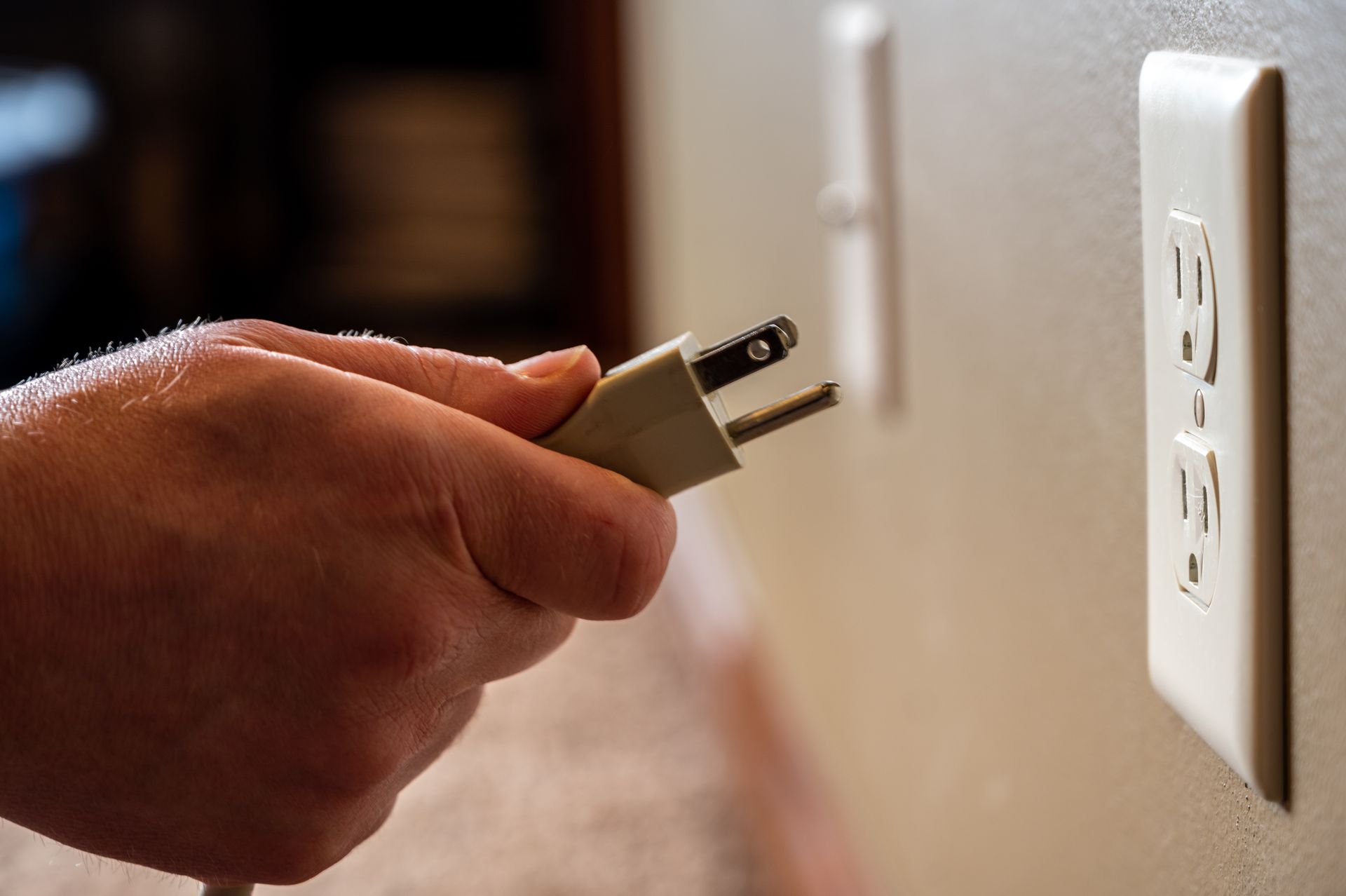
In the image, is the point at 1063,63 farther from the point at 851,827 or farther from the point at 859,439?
the point at 851,827

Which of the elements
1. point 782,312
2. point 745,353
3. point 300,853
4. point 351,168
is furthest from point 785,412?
point 351,168

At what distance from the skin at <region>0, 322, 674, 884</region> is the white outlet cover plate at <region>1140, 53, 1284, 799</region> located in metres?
0.11

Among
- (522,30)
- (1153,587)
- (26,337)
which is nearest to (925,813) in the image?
(1153,587)

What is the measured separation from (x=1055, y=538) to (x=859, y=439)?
249 millimetres

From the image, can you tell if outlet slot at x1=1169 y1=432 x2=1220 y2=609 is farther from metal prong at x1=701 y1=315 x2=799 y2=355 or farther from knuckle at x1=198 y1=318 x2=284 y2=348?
knuckle at x1=198 y1=318 x2=284 y2=348

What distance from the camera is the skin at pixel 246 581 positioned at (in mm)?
217

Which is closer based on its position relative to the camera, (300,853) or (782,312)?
(300,853)

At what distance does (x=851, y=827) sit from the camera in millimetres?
677

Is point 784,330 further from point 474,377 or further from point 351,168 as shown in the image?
point 351,168

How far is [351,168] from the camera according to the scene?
1925mm

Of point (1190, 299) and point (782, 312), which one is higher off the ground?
point (1190, 299)

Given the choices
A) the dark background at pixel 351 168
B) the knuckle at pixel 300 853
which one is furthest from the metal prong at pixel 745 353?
the dark background at pixel 351 168

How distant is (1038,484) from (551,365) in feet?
0.52

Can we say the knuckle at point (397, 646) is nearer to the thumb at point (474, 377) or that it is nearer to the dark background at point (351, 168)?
the thumb at point (474, 377)
